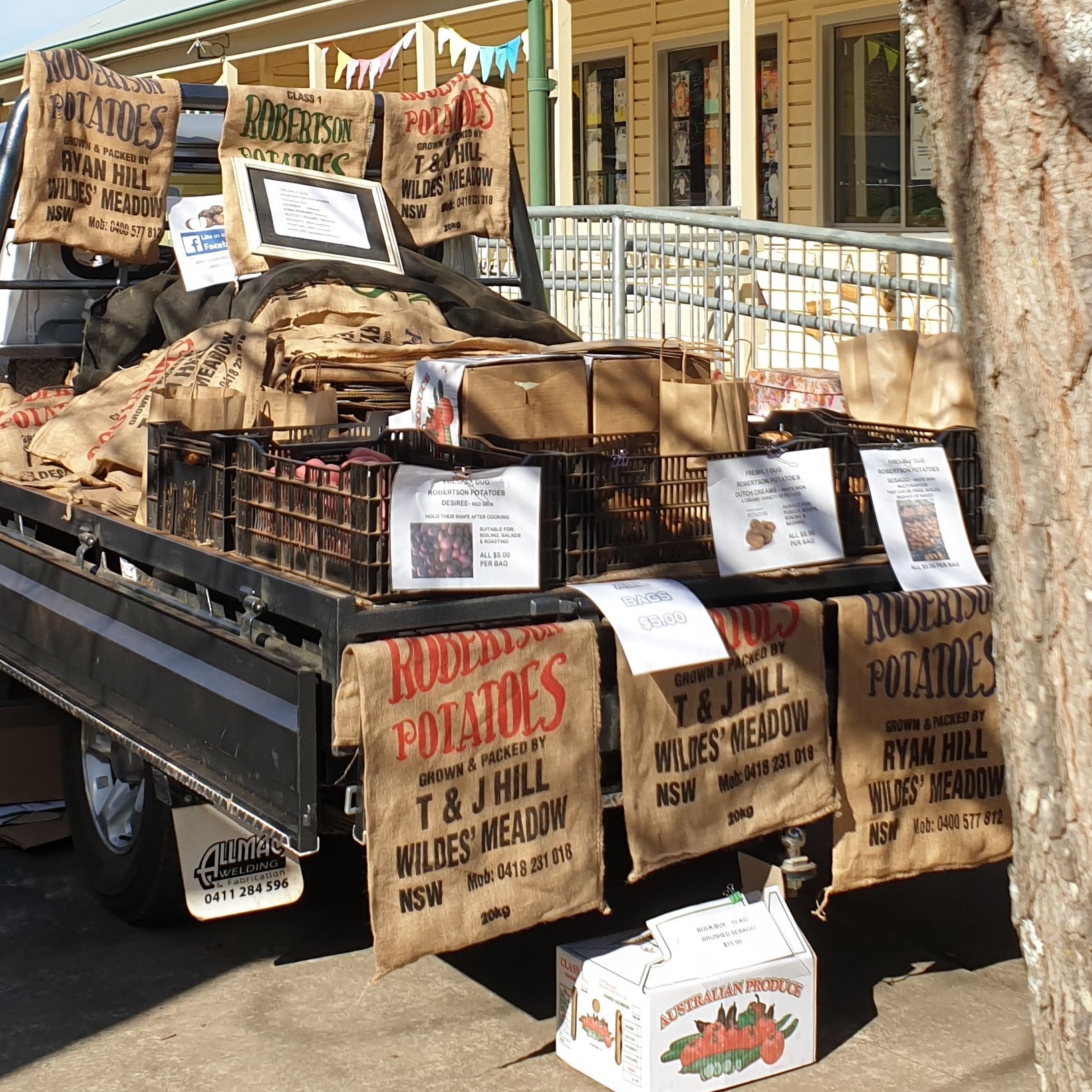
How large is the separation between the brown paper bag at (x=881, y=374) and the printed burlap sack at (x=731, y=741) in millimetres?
958

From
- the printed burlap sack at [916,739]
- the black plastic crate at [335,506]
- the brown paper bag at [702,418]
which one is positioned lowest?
the printed burlap sack at [916,739]

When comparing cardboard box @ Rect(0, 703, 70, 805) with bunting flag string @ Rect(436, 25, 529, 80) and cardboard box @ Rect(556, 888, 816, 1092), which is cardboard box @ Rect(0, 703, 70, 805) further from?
bunting flag string @ Rect(436, 25, 529, 80)

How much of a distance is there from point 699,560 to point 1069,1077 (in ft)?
5.10

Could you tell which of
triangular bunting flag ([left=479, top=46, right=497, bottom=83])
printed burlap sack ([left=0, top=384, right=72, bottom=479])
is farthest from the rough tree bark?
triangular bunting flag ([left=479, top=46, right=497, bottom=83])

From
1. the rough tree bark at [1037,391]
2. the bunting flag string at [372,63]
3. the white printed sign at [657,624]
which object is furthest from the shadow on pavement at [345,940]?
the bunting flag string at [372,63]

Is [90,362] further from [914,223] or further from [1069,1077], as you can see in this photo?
[914,223]

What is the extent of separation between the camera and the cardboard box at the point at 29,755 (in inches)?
186

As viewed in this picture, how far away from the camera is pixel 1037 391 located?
191cm

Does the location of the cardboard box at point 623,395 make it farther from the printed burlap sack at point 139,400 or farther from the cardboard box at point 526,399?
the printed burlap sack at point 139,400

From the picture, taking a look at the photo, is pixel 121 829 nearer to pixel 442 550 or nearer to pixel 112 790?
pixel 112 790

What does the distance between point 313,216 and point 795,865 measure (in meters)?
2.89

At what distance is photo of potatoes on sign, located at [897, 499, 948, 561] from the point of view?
352cm

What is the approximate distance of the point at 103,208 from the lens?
518 cm

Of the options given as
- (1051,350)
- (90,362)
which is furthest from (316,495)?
(90,362)
